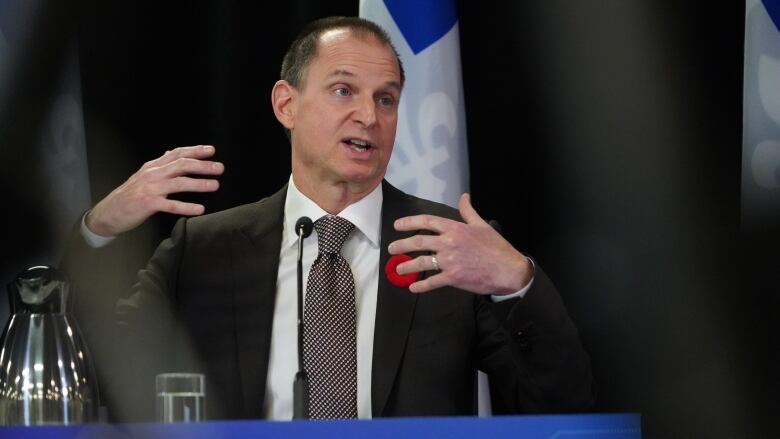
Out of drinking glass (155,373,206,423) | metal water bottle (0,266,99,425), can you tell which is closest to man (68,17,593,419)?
metal water bottle (0,266,99,425)

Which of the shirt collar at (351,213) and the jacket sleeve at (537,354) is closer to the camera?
the jacket sleeve at (537,354)

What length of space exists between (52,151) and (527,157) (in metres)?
1.06

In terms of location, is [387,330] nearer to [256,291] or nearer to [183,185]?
[256,291]

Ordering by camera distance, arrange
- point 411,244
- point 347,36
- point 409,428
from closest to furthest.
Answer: point 409,428 < point 411,244 < point 347,36

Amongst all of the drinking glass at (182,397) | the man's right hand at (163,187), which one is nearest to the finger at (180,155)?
the man's right hand at (163,187)

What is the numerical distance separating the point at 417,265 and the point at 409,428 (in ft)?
2.39

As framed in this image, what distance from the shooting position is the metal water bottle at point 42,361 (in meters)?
1.25

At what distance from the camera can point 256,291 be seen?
2025mm

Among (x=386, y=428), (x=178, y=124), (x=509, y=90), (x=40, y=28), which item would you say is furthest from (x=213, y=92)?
(x=386, y=428)

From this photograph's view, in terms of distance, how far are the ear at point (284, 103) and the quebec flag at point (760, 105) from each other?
3.14 ft

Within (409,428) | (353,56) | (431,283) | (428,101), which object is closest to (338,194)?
(353,56)

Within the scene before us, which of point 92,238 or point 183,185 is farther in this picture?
point 92,238

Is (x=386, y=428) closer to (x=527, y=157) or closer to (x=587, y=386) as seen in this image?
(x=587, y=386)

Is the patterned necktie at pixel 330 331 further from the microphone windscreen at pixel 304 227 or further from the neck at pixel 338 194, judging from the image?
the microphone windscreen at pixel 304 227
